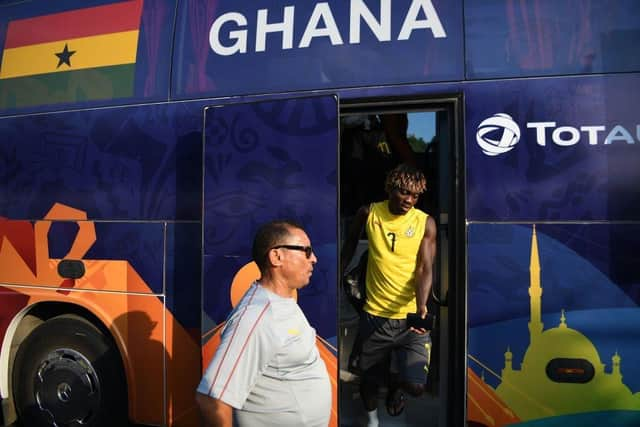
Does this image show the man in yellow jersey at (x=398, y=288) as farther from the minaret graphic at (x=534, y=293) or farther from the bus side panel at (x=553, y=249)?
the minaret graphic at (x=534, y=293)

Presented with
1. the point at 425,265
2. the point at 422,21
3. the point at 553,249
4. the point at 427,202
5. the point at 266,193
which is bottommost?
the point at 425,265

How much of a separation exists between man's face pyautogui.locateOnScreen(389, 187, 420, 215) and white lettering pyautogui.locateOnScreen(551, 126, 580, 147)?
118 centimetres

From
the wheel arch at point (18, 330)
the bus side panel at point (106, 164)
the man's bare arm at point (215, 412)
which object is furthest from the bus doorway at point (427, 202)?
the wheel arch at point (18, 330)

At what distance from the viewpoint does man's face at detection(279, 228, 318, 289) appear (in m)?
1.78

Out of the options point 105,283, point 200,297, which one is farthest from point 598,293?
point 105,283

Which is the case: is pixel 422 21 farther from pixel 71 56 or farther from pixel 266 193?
pixel 71 56

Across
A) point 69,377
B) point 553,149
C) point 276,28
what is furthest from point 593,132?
point 69,377

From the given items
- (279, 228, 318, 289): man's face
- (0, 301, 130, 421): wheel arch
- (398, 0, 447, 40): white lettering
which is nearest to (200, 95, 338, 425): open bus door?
(398, 0, 447, 40): white lettering

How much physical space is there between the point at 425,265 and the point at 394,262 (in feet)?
0.82

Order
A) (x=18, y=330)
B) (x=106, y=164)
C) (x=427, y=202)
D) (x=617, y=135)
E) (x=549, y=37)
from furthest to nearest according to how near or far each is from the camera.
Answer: (x=427, y=202)
(x=18, y=330)
(x=106, y=164)
(x=549, y=37)
(x=617, y=135)

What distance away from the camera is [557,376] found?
2.62 metres

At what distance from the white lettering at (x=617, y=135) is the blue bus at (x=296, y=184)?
0.05 feet

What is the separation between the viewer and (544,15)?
2766 millimetres

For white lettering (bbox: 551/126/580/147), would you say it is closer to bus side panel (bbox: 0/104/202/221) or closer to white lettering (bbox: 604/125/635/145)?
white lettering (bbox: 604/125/635/145)
